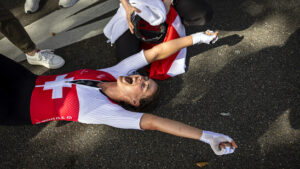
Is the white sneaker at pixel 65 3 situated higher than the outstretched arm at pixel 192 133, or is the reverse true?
the white sneaker at pixel 65 3

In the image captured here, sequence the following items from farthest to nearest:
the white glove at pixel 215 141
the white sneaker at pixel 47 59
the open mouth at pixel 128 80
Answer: the white sneaker at pixel 47 59, the open mouth at pixel 128 80, the white glove at pixel 215 141

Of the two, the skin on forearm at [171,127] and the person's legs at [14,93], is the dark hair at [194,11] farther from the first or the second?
the person's legs at [14,93]

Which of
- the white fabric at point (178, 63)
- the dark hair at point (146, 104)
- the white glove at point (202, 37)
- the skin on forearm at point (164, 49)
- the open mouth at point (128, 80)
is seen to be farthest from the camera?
the white fabric at point (178, 63)

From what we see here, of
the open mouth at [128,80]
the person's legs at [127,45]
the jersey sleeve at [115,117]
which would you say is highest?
the person's legs at [127,45]

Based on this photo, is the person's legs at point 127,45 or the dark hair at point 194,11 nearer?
the person's legs at point 127,45

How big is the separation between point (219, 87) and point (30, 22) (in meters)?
3.19

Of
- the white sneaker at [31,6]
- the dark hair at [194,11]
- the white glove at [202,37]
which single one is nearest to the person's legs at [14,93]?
the white sneaker at [31,6]

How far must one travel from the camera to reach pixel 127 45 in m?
2.74

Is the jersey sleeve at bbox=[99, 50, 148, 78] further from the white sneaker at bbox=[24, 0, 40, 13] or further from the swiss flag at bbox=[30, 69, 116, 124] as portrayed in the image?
the white sneaker at bbox=[24, 0, 40, 13]

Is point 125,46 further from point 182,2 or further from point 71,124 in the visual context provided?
point 71,124

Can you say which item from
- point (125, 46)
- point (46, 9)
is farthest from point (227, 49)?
point (46, 9)

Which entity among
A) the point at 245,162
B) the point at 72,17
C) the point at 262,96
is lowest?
the point at 245,162

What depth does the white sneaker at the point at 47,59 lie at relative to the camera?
2948 millimetres

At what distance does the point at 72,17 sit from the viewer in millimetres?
3389
